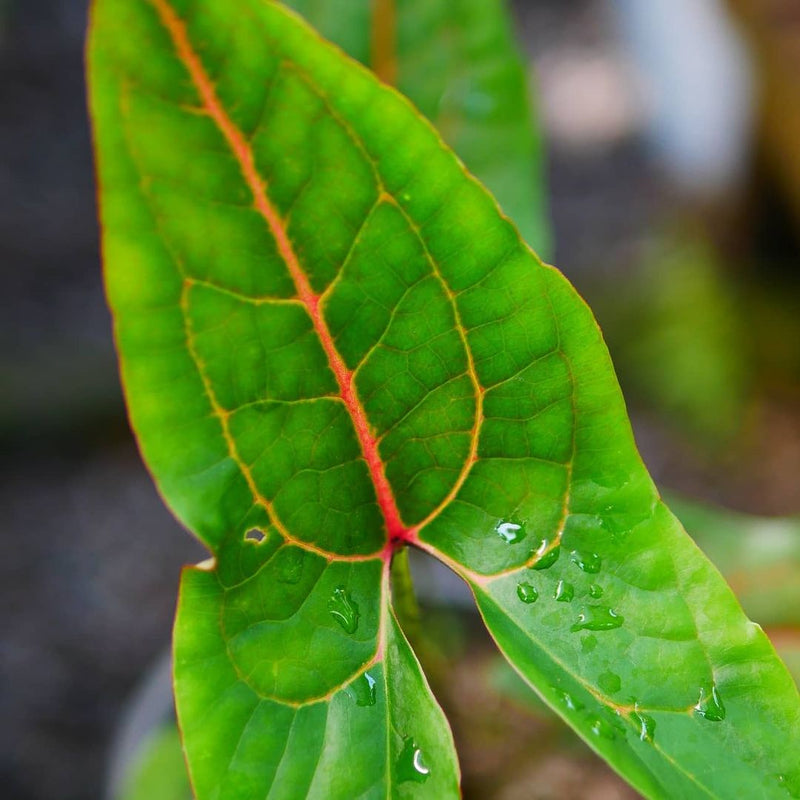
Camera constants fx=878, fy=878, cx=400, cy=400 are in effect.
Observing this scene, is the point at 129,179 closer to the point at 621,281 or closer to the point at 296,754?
the point at 296,754

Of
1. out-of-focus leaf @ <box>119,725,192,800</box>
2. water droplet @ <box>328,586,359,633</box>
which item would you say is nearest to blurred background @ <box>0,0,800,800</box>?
out-of-focus leaf @ <box>119,725,192,800</box>

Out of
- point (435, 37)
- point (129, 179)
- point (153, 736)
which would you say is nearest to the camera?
point (129, 179)

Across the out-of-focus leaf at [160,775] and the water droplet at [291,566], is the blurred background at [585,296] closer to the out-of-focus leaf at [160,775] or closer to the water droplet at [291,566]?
the out-of-focus leaf at [160,775]

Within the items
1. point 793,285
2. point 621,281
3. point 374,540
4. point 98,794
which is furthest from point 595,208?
point 374,540

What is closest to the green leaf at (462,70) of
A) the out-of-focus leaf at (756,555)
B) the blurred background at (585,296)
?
the out-of-focus leaf at (756,555)

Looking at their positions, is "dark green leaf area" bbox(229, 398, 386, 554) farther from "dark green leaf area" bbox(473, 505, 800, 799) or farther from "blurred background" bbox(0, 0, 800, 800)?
"blurred background" bbox(0, 0, 800, 800)

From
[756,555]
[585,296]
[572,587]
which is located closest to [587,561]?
[572,587]
